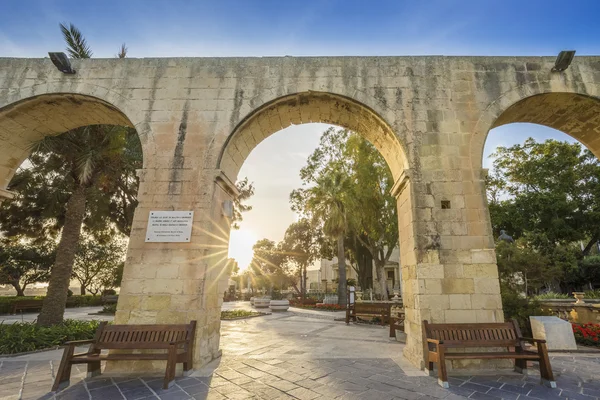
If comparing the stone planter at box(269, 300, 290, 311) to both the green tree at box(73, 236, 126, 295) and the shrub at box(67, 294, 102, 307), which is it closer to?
the shrub at box(67, 294, 102, 307)

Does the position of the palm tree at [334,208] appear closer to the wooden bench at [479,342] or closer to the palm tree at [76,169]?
the palm tree at [76,169]

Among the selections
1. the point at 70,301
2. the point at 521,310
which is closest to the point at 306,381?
the point at 521,310

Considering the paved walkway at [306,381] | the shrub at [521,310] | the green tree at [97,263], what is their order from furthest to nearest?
the green tree at [97,263] < the shrub at [521,310] < the paved walkway at [306,381]

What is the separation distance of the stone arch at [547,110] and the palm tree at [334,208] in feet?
40.3

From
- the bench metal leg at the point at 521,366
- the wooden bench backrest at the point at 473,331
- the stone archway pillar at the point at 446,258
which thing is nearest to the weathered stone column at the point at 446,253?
the stone archway pillar at the point at 446,258

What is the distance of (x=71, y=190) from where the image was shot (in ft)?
34.3

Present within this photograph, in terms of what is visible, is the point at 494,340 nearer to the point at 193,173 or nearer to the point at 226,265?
the point at 226,265

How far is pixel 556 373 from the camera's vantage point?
452 cm

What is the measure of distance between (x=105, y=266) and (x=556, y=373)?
30973 millimetres

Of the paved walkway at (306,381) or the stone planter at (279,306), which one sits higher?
the paved walkway at (306,381)

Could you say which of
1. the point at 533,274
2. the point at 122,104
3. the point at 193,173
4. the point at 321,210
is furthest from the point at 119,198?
the point at 533,274

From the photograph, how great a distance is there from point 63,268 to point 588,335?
46.1 ft

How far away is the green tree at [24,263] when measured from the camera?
21102mm

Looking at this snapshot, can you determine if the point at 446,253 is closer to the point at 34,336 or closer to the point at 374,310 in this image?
the point at 374,310
